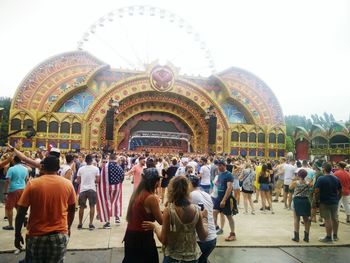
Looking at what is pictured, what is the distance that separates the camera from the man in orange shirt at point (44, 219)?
134 inches

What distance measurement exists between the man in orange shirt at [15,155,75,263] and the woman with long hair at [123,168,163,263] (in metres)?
0.80

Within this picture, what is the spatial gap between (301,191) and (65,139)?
24.4m

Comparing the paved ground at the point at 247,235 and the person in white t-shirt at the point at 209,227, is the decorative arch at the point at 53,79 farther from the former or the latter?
the person in white t-shirt at the point at 209,227

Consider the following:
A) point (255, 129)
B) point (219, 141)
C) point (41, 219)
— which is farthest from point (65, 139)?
point (41, 219)

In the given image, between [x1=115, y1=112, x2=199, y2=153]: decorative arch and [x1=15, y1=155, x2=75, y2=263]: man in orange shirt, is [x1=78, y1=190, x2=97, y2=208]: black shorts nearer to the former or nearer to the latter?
[x1=15, y1=155, x2=75, y2=263]: man in orange shirt

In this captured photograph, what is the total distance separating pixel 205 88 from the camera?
32031 mm

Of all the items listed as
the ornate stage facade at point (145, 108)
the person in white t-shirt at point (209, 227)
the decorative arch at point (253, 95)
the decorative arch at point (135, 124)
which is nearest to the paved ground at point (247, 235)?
the person in white t-shirt at point (209, 227)

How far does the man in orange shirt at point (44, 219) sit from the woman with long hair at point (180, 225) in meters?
1.19

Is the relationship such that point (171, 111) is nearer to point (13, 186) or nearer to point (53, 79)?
point (53, 79)

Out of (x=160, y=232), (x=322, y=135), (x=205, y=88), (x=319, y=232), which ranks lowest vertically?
(x=319, y=232)

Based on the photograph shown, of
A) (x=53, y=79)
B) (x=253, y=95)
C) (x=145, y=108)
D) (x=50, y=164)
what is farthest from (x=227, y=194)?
(x=253, y=95)

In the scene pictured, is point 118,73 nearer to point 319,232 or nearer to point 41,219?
point 319,232

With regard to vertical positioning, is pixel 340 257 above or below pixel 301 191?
below

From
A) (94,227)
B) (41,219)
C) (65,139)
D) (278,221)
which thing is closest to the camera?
(41,219)
